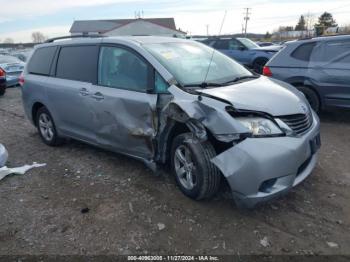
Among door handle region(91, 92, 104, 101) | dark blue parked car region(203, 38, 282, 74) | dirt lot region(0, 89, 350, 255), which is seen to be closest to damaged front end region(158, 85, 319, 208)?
dirt lot region(0, 89, 350, 255)

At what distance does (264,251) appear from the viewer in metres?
2.93

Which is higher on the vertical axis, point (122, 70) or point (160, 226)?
point (122, 70)

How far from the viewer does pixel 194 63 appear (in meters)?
4.18

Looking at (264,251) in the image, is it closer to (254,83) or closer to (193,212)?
(193,212)

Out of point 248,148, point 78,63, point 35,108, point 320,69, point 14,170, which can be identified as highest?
point 78,63

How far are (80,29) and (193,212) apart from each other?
64.4 m

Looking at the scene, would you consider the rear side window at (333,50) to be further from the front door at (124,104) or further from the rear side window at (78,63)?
the rear side window at (78,63)

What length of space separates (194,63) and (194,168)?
1.37 m

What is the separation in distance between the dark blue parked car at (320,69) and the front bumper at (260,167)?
3.74m

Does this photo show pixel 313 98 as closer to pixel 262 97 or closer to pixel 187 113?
pixel 262 97

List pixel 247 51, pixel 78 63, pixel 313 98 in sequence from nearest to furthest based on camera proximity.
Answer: pixel 78 63
pixel 313 98
pixel 247 51

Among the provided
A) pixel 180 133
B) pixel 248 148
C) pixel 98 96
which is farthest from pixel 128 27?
pixel 248 148

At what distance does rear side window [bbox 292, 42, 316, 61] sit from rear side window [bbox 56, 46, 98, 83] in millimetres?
4201

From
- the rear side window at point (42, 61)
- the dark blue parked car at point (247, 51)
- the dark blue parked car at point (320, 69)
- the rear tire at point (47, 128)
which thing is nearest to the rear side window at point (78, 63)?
the rear side window at point (42, 61)
